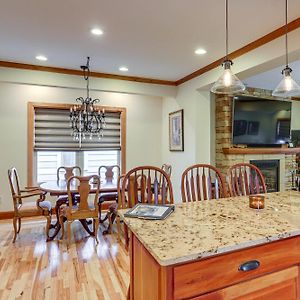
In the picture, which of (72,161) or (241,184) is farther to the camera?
(72,161)

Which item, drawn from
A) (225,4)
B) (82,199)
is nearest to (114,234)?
(82,199)

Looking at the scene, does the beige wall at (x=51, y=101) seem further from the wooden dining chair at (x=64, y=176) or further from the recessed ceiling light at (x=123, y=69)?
the recessed ceiling light at (x=123, y=69)

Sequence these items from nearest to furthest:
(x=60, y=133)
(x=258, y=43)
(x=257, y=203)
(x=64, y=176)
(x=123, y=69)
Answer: (x=257, y=203) → (x=258, y=43) → (x=123, y=69) → (x=64, y=176) → (x=60, y=133)

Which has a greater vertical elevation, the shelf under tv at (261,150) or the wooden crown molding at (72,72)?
the wooden crown molding at (72,72)

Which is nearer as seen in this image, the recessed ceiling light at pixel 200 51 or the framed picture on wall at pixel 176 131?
the recessed ceiling light at pixel 200 51

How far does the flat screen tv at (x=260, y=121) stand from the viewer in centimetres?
506

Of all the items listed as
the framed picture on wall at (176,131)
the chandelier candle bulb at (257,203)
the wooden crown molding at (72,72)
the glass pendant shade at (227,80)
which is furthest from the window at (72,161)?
the chandelier candle bulb at (257,203)

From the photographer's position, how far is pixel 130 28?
2.85 m

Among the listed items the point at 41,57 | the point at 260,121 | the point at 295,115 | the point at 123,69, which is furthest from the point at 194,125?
the point at 295,115

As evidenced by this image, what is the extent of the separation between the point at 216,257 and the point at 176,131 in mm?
4227

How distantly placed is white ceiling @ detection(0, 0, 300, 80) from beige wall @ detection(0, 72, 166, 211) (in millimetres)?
991

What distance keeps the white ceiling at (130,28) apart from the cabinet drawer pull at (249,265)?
2223 millimetres

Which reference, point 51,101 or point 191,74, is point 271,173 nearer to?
point 191,74

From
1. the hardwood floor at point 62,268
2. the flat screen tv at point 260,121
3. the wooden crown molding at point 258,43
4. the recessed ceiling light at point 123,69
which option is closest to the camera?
the hardwood floor at point 62,268
